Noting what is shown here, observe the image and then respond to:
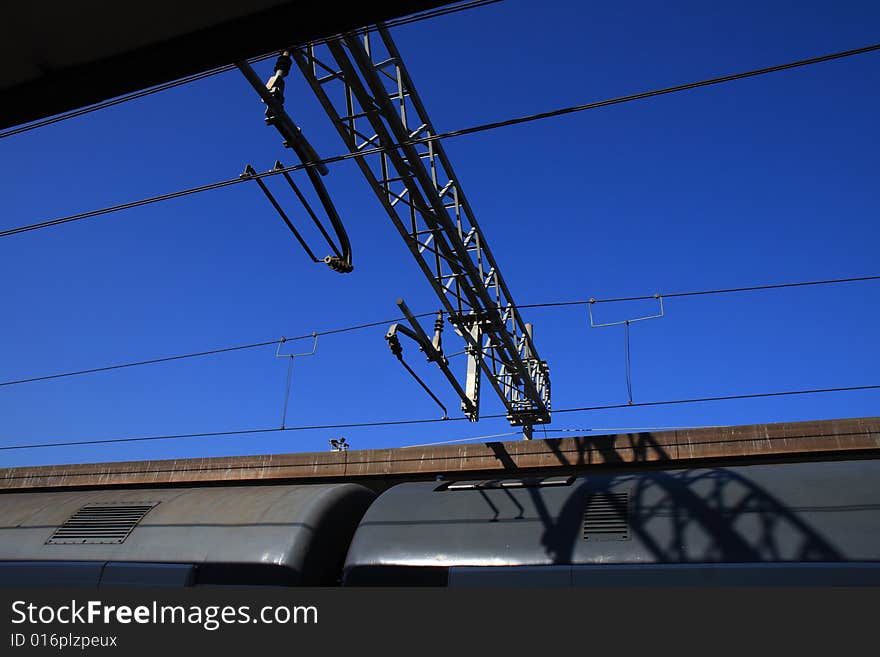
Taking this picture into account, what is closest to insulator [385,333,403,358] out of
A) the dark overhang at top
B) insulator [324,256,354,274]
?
insulator [324,256,354,274]

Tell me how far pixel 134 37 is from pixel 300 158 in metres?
5.04

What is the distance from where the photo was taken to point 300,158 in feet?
24.9

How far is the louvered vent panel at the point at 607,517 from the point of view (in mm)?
5039

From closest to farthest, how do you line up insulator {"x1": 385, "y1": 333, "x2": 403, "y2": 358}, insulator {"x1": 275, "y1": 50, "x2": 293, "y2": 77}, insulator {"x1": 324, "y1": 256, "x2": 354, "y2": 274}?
insulator {"x1": 275, "y1": 50, "x2": 293, "y2": 77}
insulator {"x1": 324, "y1": 256, "x2": 354, "y2": 274}
insulator {"x1": 385, "y1": 333, "x2": 403, "y2": 358}

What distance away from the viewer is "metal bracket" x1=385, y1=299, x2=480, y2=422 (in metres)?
10.7

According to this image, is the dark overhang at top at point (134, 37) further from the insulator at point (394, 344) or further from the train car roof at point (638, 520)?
the insulator at point (394, 344)

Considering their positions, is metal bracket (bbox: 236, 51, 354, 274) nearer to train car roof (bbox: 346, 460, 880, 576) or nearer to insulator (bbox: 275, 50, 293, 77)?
insulator (bbox: 275, 50, 293, 77)

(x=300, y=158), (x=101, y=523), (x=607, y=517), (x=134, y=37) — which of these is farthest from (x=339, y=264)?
(x=134, y=37)

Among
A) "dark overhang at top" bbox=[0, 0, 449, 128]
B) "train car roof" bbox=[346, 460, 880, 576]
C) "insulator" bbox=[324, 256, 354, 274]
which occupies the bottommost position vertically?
"train car roof" bbox=[346, 460, 880, 576]

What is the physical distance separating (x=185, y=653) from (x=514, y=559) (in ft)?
8.18

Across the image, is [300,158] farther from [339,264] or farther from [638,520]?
[638,520]

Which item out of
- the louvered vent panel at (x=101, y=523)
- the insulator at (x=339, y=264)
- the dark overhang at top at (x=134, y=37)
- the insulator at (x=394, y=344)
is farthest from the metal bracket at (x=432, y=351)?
the dark overhang at top at (x=134, y=37)

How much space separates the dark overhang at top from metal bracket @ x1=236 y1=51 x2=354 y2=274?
14.5ft

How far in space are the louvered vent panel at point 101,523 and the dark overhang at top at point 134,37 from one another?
196 inches
